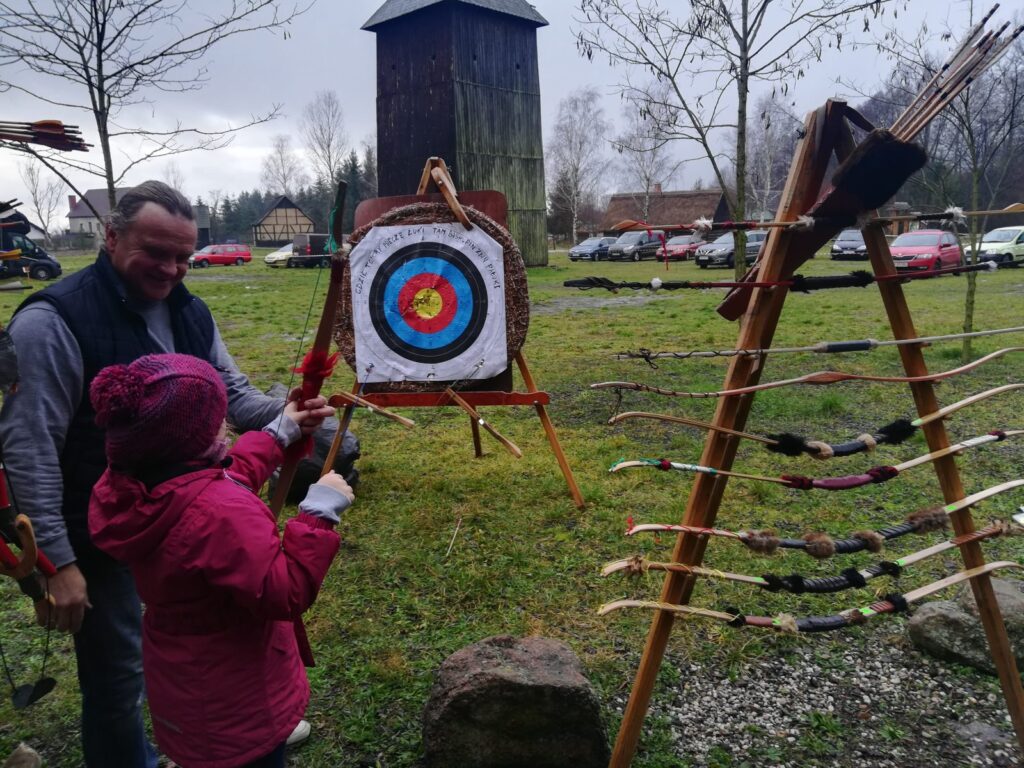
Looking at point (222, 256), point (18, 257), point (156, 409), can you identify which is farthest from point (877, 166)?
point (222, 256)

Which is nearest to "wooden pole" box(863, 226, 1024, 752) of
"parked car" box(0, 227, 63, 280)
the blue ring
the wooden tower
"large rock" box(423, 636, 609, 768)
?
"large rock" box(423, 636, 609, 768)

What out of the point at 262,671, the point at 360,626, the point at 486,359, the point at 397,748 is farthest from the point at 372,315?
the point at 262,671

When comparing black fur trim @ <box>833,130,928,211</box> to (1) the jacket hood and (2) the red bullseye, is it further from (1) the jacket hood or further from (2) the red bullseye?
(2) the red bullseye

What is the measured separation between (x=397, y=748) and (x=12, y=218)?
1834mm

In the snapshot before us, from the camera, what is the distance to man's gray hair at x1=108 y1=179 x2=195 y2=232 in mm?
1683

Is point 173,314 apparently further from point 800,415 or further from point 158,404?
point 800,415

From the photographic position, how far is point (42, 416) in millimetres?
1562

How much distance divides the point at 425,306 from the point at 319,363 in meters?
2.14

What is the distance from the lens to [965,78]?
166 centimetres

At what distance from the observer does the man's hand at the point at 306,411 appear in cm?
184

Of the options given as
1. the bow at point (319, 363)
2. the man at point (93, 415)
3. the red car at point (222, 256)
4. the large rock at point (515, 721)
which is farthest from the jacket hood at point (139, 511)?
the red car at point (222, 256)

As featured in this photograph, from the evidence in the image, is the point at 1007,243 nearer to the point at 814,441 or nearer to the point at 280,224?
the point at 814,441

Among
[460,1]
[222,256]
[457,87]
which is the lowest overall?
[222,256]

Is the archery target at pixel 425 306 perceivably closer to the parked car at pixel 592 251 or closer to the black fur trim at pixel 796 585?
the black fur trim at pixel 796 585
